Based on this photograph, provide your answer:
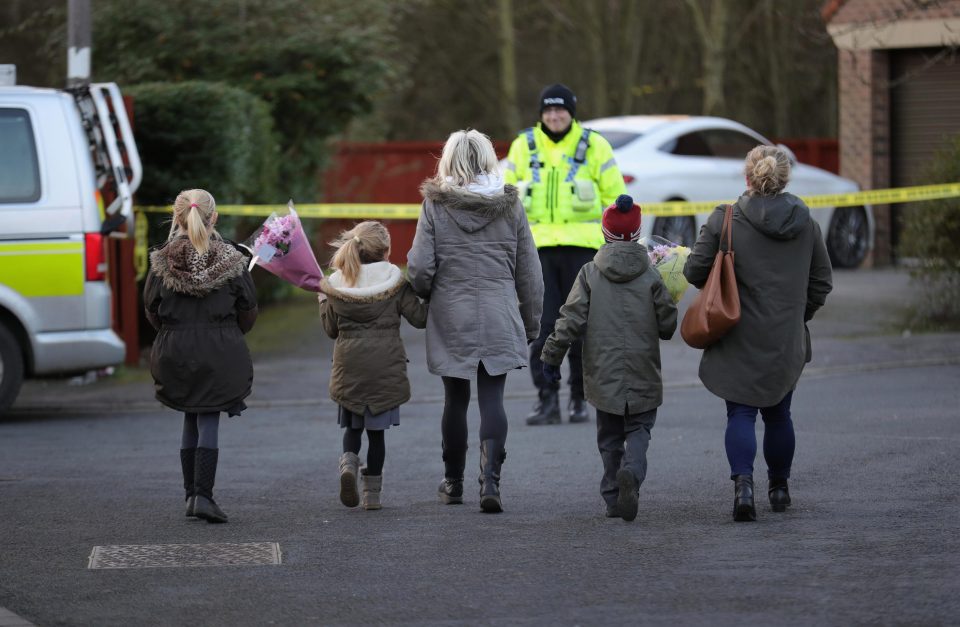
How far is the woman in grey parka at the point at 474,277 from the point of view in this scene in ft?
23.7

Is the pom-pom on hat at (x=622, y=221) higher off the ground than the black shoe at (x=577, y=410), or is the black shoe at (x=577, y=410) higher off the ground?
the pom-pom on hat at (x=622, y=221)

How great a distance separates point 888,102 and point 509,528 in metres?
15.0

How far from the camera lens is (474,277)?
23.8 feet

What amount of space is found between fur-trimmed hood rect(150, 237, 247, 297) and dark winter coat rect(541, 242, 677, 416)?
1.48 metres

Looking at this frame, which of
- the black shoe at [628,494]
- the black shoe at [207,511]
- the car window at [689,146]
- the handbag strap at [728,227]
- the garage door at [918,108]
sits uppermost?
the garage door at [918,108]

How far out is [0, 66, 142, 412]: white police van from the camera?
10.4m

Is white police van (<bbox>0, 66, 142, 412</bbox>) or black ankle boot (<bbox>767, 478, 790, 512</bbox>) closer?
black ankle boot (<bbox>767, 478, 790, 512</bbox>)

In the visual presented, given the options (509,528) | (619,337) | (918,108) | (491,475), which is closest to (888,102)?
(918,108)

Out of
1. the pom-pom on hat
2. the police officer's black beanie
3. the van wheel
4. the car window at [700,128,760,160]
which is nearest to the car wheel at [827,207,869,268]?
the car window at [700,128,760,160]

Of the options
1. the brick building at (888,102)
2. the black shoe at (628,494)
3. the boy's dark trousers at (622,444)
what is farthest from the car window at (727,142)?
the black shoe at (628,494)

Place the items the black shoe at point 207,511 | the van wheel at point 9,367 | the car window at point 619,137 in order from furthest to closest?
the car window at point 619,137
the van wheel at point 9,367
the black shoe at point 207,511

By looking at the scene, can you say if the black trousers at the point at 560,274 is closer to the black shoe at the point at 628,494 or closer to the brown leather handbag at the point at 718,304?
the brown leather handbag at the point at 718,304

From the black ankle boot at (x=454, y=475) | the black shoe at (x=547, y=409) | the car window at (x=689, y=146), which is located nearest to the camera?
the black ankle boot at (x=454, y=475)

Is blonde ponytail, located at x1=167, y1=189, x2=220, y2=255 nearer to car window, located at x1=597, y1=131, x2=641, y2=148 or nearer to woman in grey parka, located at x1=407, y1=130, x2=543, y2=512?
woman in grey parka, located at x1=407, y1=130, x2=543, y2=512
